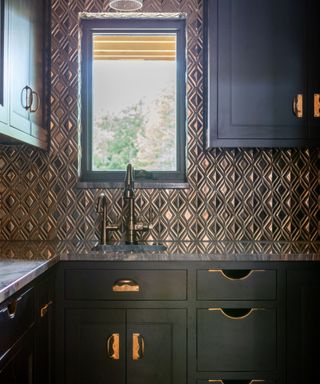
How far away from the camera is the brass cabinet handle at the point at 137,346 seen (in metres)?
2.06

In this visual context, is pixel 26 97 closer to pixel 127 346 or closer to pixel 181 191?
pixel 181 191

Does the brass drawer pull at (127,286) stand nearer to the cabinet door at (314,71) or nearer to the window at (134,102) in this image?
the window at (134,102)

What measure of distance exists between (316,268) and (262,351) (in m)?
0.42

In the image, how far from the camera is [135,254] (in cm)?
210

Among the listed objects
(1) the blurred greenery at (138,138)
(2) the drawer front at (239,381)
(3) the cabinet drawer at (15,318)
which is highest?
(1) the blurred greenery at (138,138)

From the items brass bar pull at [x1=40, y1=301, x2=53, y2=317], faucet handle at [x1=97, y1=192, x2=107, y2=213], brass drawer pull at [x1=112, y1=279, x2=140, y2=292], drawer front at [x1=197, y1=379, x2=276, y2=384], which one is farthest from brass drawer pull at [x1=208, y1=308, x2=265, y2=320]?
faucet handle at [x1=97, y1=192, x2=107, y2=213]

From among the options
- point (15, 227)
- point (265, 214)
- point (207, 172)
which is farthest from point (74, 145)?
point (265, 214)

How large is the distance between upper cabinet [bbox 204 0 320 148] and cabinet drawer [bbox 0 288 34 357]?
3.90 feet

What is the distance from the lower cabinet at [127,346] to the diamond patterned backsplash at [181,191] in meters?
0.64

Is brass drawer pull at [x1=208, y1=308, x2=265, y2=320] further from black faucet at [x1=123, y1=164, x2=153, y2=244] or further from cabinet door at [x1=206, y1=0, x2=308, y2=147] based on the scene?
cabinet door at [x1=206, y1=0, x2=308, y2=147]

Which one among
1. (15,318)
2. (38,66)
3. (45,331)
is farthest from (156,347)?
(38,66)

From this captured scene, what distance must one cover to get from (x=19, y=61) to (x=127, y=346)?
1280 mm

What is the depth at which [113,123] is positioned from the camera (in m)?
2.76

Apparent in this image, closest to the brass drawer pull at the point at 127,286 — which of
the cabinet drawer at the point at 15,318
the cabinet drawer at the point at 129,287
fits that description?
the cabinet drawer at the point at 129,287
